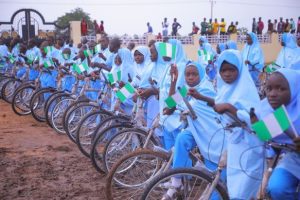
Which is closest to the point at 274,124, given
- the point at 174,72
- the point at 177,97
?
the point at 177,97

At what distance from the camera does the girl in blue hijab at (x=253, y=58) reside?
9859 mm

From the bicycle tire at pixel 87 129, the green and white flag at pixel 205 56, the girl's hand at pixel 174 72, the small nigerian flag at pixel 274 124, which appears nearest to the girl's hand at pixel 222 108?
the small nigerian flag at pixel 274 124

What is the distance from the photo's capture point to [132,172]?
173 inches

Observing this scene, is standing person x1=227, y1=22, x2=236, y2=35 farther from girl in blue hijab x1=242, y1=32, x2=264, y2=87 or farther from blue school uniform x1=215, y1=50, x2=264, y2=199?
blue school uniform x1=215, y1=50, x2=264, y2=199

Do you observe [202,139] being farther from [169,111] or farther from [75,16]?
[75,16]

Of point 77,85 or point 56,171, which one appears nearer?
point 56,171

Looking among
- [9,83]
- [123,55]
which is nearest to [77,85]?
[123,55]

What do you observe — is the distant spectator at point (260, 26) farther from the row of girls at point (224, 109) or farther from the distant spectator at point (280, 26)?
the row of girls at point (224, 109)

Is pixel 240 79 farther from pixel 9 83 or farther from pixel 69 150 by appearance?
pixel 9 83

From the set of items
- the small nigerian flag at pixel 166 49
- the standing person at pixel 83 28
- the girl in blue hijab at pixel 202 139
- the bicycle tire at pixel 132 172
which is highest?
the standing person at pixel 83 28

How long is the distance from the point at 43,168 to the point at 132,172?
185 centimetres

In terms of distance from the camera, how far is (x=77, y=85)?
748 cm

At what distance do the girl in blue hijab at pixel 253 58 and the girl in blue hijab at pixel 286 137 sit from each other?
6.91 metres

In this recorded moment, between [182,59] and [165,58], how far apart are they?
11.1 inches
